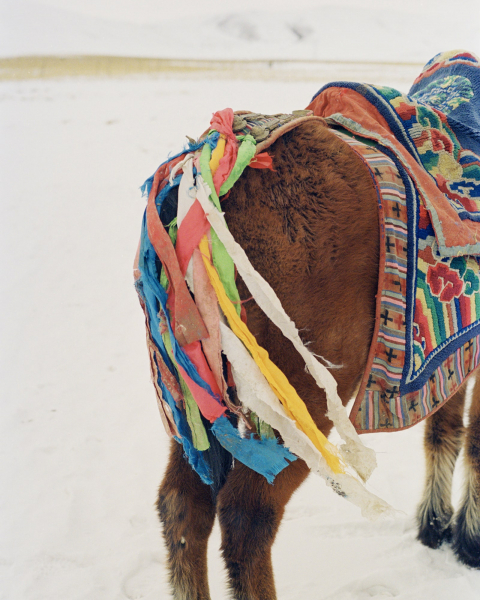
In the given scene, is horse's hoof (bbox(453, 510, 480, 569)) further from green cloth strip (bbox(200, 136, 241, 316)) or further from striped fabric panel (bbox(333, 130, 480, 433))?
green cloth strip (bbox(200, 136, 241, 316))

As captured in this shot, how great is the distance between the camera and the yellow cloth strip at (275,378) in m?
0.96

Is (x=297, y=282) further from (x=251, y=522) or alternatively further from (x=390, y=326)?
(x=251, y=522)

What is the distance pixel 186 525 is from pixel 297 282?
2.57ft

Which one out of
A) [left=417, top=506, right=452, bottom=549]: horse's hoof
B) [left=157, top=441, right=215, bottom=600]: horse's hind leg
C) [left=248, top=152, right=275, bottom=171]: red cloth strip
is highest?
[left=248, top=152, right=275, bottom=171]: red cloth strip

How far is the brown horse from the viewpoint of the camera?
103 centimetres

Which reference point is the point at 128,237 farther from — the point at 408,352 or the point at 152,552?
the point at 408,352

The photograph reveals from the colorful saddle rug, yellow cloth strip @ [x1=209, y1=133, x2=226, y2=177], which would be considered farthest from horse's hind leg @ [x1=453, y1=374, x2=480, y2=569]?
yellow cloth strip @ [x1=209, y1=133, x2=226, y2=177]

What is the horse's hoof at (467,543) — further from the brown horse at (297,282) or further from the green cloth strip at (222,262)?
the green cloth strip at (222,262)

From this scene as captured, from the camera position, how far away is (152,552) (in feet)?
5.84

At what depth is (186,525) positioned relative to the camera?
121 centimetres

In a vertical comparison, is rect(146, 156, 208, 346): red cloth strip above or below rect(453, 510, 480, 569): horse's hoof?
above

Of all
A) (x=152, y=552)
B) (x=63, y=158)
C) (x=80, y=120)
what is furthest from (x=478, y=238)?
(x=80, y=120)

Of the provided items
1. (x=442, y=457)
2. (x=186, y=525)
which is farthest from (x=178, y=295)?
(x=442, y=457)

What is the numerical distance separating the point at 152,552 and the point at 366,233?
1.61m
